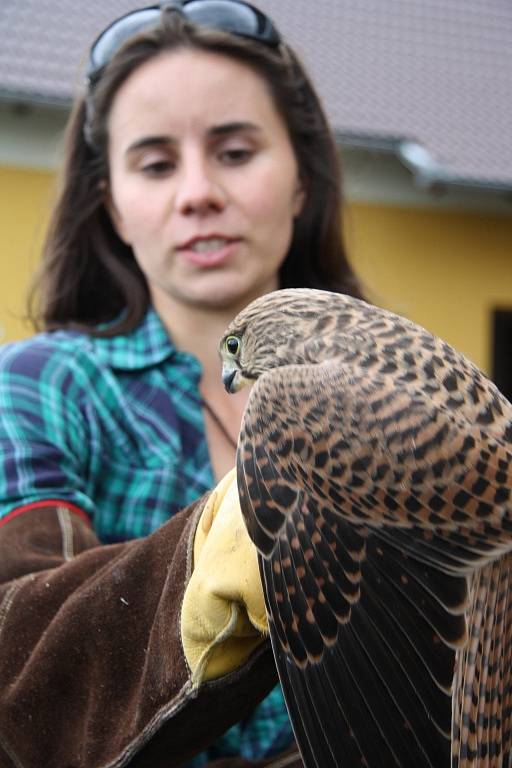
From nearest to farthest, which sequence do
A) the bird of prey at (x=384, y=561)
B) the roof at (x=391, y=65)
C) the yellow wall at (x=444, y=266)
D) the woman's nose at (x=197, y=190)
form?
the bird of prey at (x=384, y=561), the woman's nose at (x=197, y=190), the roof at (x=391, y=65), the yellow wall at (x=444, y=266)

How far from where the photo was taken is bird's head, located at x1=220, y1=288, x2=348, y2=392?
2.09 meters

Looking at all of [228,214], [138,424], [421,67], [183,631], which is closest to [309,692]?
[183,631]

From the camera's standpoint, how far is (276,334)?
215 centimetres

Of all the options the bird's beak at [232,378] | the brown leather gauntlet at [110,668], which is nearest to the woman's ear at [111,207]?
the bird's beak at [232,378]

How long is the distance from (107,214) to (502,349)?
5237 mm

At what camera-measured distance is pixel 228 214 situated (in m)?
2.67

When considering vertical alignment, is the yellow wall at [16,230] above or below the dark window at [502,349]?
above

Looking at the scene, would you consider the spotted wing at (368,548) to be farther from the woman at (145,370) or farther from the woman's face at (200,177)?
the woman's face at (200,177)

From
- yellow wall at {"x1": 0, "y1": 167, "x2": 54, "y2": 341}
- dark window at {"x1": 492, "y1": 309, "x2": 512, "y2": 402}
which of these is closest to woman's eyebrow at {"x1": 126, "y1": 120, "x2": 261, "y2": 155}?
yellow wall at {"x1": 0, "y1": 167, "x2": 54, "y2": 341}

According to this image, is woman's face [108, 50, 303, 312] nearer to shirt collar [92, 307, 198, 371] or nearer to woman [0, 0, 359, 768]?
woman [0, 0, 359, 768]

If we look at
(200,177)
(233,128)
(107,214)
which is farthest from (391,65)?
(200,177)

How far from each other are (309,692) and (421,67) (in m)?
8.02

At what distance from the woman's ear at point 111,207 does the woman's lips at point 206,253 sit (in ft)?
1.15

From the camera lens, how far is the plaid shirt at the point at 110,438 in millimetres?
2344
